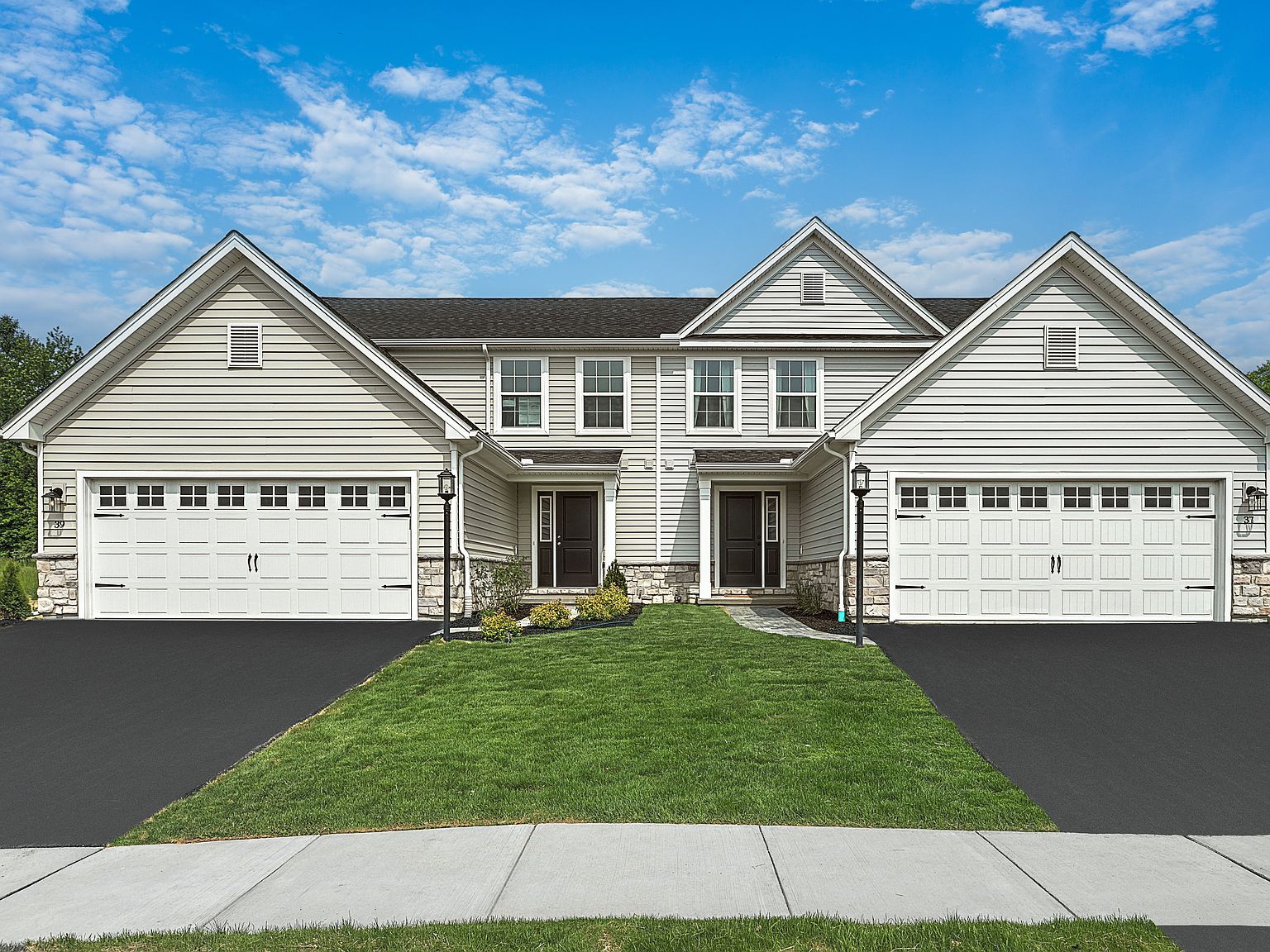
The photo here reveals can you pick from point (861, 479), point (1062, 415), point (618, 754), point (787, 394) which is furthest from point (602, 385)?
point (618, 754)

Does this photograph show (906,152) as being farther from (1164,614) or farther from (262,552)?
(262,552)

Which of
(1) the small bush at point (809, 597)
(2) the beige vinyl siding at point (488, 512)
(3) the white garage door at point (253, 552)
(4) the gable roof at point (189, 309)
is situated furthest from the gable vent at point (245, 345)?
(1) the small bush at point (809, 597)

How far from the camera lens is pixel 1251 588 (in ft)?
49.0

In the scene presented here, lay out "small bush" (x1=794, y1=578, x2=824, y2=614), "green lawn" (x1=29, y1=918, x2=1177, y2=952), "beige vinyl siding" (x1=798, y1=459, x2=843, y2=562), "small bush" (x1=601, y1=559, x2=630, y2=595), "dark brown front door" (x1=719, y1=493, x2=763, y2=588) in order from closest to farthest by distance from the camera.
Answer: "green lawn" (x1=29, y1=918, x2=1177, y2=952) < "beige vinyl siding" (x1=798, y1=459, x2=843, y2=562) < "small bush" (x1=794, y1=578, x2=824, y2=614) < "small bush" (x1=601, y1=559, x2=630, y2=595) < "dark brown front door" (x1=719, y1=493, x2=763, y2=588)

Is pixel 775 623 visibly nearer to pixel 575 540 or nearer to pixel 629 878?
pixel 575 540

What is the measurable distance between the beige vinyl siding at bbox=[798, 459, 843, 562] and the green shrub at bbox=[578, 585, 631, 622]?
401cm

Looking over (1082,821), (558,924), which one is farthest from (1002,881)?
(558,924)

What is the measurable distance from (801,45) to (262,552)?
13034 mm

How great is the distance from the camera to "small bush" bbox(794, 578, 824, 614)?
1711cm

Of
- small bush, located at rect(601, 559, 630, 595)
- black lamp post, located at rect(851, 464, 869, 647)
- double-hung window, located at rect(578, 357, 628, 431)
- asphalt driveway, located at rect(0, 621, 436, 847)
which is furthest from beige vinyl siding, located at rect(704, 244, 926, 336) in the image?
asphalt driveway, located at rect(0, 621, 436, 847)

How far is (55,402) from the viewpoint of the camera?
15.3 meters

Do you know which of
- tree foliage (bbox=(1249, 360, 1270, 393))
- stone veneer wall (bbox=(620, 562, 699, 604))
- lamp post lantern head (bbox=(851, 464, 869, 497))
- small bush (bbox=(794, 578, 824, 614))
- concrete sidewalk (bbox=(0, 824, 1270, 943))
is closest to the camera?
concrete sidewalk (bbox=(0, 824, 1270, 943))

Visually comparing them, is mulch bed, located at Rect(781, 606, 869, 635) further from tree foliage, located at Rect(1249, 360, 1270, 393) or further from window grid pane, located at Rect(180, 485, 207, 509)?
tree foliage, located at Rect(1249, 360, 1270, 393)

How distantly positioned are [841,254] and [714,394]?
14.0 feet
